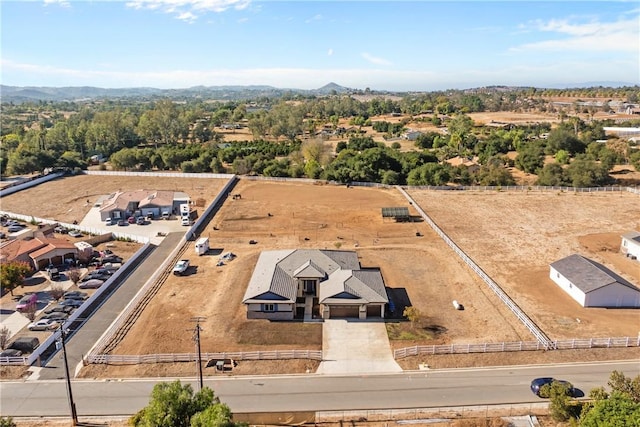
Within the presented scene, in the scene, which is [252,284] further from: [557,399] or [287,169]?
[287,169]

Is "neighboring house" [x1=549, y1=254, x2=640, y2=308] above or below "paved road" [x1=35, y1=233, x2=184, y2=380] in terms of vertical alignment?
above

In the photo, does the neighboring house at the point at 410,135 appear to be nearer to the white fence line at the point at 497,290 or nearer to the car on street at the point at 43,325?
the white fence line at the point at 497,290

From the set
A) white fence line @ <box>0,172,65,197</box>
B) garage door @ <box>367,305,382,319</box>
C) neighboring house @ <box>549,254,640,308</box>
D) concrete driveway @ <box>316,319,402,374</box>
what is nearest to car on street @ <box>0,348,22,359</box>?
concrete driveway @ <box>316,319,402,374</box>

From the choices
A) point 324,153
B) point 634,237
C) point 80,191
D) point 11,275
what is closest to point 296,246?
point 11,275

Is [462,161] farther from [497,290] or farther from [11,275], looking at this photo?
[11,275]

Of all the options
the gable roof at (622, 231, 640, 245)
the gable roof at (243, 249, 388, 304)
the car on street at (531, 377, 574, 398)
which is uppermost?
the gable roof at (622, 231, 640, 245)

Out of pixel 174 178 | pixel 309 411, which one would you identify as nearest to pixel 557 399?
pixel 309 411

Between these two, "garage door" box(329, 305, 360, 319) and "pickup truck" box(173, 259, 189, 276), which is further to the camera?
"pickup truck" box(173, 259, 189, 276)

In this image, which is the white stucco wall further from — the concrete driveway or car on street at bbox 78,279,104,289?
car on street at bbox 78,279,104,289
